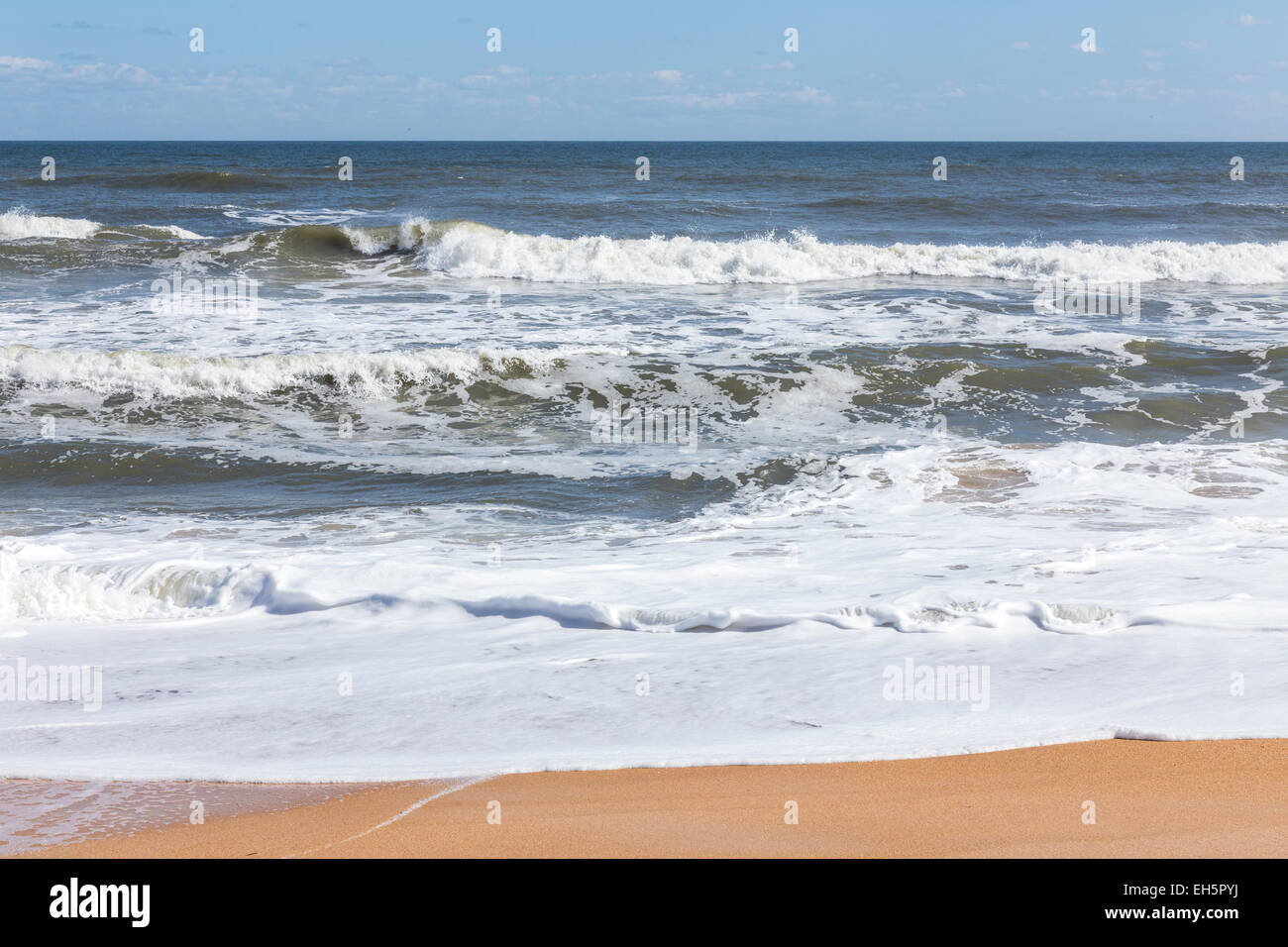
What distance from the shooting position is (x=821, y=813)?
325 centimetres

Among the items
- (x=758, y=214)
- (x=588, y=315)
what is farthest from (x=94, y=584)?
(x=758, y=214)

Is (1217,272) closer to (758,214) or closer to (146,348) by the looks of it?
(758,214)

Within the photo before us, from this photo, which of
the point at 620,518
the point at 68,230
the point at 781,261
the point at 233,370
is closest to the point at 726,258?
the point at 781,261

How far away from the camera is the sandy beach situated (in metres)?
3.04

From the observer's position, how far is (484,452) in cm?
898

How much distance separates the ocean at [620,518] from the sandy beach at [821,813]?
0.57 feet

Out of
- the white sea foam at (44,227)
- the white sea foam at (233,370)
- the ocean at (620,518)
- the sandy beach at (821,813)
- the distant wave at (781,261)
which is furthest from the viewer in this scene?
the white sea foam at (44,227)

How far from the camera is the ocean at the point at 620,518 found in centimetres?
404

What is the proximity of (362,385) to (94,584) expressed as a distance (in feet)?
18.5

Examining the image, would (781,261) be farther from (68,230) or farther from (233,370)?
(68,230)

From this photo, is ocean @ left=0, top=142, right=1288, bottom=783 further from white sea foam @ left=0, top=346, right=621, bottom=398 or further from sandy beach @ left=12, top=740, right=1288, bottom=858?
sandy beach @ left=12, top=740, right=1288, bottom=858

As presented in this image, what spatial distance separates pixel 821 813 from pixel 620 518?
159 inches

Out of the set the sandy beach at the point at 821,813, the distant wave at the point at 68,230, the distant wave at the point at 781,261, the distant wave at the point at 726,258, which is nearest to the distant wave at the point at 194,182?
the distant wave at the point at 68,230

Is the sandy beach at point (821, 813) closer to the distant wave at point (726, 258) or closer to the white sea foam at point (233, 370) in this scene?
the white sea foam at point (233, 370)
